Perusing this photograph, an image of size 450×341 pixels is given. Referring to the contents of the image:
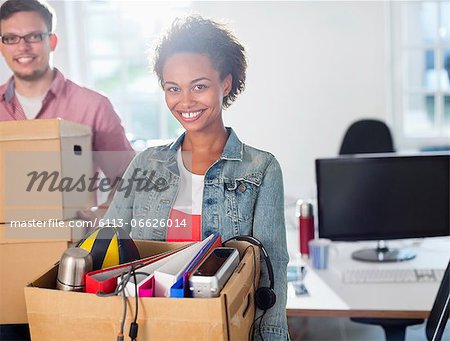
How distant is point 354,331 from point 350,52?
6.16 feet

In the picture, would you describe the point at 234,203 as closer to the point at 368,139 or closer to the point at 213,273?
the point at 213,273

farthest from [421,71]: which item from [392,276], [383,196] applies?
[392,276]

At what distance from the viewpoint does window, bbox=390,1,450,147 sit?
4.08m

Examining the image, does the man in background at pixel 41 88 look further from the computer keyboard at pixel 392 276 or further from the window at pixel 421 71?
the window at pixel 421 71

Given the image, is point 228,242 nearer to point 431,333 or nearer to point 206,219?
point 206,219

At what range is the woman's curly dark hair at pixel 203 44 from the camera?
1.20 meters

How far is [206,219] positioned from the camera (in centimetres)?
125

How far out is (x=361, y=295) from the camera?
6.17 ft

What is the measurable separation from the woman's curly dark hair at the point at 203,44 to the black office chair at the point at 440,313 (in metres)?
0.77

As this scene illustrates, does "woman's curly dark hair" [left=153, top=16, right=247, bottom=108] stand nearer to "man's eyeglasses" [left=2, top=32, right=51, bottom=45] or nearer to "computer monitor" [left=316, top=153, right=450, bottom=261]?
"man's eyeglasses" [left=2, top=32, right=51, bottom=45]

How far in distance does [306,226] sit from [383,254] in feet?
0.98

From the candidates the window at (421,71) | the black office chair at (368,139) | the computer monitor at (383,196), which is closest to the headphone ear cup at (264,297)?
the computer monitor at (383,196)

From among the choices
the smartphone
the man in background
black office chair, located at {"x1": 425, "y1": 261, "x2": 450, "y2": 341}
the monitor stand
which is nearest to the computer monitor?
the monitor stand

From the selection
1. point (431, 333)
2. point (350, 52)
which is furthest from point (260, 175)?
point (350, 52)
